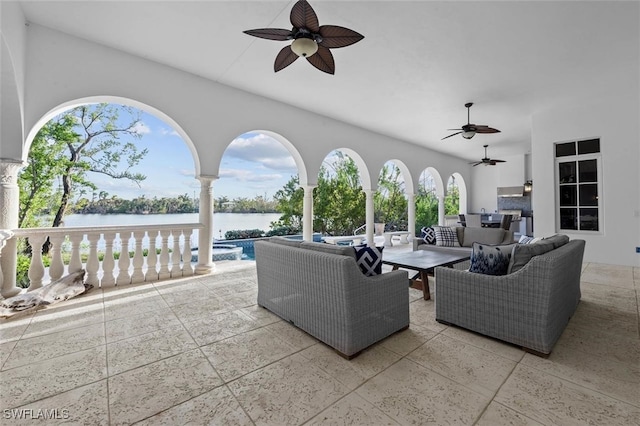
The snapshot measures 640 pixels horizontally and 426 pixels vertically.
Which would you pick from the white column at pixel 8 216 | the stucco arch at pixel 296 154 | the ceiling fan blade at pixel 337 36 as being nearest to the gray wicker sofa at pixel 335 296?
the ceiling fan blade at pixel 337 36

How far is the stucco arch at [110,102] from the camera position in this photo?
3.03 m

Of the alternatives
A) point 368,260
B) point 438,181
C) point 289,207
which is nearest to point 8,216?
point 368,260

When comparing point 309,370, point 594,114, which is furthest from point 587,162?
point 309,370

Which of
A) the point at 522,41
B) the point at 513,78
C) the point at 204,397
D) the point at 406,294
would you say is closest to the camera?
the point at 204,397

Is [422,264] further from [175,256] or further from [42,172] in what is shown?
[42,172]

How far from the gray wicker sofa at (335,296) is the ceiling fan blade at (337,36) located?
1.77 metres

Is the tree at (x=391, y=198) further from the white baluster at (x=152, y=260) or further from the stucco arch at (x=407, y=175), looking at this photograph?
the white baluster at (x=152, y=260)

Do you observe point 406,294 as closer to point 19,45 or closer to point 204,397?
point 204,397

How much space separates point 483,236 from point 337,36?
4.06 m

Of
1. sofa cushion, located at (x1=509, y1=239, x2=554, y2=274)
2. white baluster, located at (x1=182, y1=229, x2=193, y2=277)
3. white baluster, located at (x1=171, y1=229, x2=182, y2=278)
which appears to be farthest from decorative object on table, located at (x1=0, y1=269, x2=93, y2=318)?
sofa cushion, located at (x1=509, y1=239, x2=554, y2=274)

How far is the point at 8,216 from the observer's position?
2908 millimetres

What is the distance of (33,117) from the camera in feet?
9.83

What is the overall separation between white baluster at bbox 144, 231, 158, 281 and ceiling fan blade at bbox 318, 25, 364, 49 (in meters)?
3.25

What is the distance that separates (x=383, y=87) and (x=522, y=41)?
1.85 m
